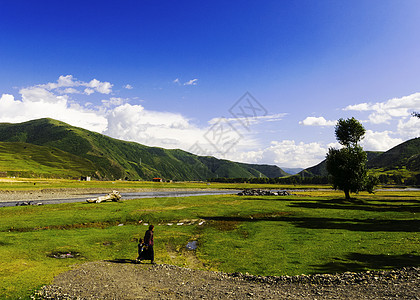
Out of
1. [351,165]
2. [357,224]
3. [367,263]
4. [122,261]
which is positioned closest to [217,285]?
[122,261]

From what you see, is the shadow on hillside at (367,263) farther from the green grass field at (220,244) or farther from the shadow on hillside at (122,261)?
the shadow on hillside at (122,261)

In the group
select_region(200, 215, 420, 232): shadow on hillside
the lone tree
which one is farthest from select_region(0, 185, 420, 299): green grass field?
the lone tree

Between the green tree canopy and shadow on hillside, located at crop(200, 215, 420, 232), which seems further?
the green tree canopy

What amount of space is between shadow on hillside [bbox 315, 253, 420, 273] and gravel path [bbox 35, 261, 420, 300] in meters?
1.74

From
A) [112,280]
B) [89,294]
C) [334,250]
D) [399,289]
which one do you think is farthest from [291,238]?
[89,294]

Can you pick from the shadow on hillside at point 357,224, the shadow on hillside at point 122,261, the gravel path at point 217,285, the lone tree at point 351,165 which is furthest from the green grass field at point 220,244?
the lone tree at point 351,165

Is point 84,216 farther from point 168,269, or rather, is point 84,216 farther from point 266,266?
point 266,266

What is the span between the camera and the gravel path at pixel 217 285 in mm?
14562

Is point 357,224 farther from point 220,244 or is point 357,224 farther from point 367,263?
point 220,244

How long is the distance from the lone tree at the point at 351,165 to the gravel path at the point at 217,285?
65614 mm

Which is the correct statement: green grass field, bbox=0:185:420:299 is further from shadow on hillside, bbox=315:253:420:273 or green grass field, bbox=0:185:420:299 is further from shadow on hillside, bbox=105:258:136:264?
shadow on hillside, bbox=105:258:136:264

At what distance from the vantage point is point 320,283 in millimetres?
16750

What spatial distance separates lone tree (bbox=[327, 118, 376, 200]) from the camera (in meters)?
76.0

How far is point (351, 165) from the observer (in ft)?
251
